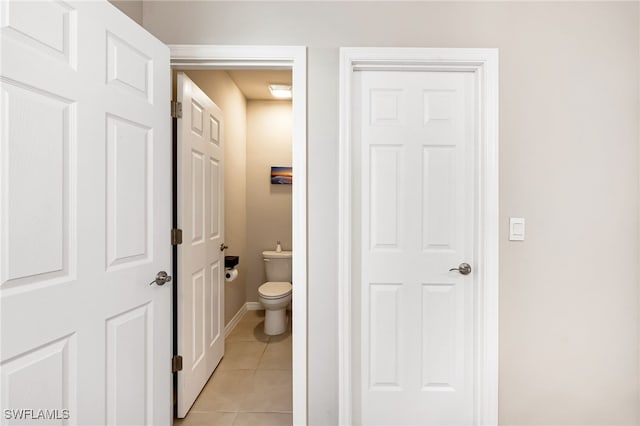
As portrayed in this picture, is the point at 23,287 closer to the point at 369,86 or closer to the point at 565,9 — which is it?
the point at 369,86

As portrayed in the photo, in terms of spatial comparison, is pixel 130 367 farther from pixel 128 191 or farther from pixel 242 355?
pixel 242 355

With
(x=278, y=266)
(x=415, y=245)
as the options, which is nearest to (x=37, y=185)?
(x=415, y=245)

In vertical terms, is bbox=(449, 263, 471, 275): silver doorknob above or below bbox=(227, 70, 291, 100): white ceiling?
below

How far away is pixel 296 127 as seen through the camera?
63.5 inches

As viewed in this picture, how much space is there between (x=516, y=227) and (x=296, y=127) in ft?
4.15

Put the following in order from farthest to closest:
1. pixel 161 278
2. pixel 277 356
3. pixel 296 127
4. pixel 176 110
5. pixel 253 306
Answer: pixel 253 306 < pixel 277 356 < pixel 176 110 < pixel 296 127 < pixel 161 278

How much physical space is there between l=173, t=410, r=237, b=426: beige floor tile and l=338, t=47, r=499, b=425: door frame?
2.34 ft

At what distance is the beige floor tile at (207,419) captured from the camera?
179 centimetres

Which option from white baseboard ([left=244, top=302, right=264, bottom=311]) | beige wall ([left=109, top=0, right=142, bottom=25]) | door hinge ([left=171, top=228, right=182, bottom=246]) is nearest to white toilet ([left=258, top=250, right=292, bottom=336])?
white baseboard ([left=244, top=302, right=264, bottom=311])

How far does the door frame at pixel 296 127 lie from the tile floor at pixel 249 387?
400 millimetres

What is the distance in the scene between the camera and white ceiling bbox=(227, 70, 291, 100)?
9.90 ft

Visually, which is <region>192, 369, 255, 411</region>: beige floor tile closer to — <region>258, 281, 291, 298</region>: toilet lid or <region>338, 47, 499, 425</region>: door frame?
<region>258, 281, 291, 298</region>: toilet lid

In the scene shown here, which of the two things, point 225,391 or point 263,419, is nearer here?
point 263,419

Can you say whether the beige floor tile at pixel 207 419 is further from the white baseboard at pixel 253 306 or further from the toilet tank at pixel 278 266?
the white baseboard at pixel 253 306
